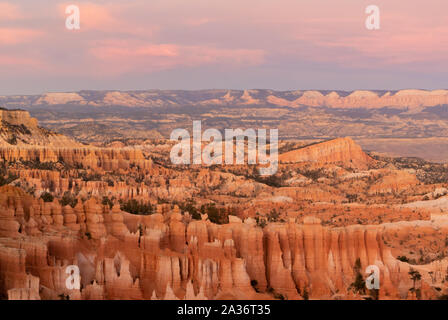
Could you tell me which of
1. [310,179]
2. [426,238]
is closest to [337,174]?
[310,179]

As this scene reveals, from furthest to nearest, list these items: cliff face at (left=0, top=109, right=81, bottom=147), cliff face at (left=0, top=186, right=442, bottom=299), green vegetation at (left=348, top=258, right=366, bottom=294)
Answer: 1. cliff face at (left=0, top=109, right=81, bottom=147)
2. green vegetation at (left=348, top=258, right=366, bottom=294)
3. cliff face at (left=0, top=186, right=442, bottom=299)

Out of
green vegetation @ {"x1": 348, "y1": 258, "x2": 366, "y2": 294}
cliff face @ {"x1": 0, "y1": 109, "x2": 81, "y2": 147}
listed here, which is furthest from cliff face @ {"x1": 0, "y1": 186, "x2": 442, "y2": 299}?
cliff face @ {"x1": 0, "y1": 109, "x2": 81, "y2": 147}

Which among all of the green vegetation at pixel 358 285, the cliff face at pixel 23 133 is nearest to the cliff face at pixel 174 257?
the green vegetation at pixel 358 285

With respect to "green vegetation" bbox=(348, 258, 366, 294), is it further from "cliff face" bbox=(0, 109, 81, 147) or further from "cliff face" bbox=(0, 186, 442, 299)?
"cliff face" bbox=(0, 109, 81, 147)

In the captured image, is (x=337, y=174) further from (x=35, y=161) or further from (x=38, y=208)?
(x=38, y=208)
